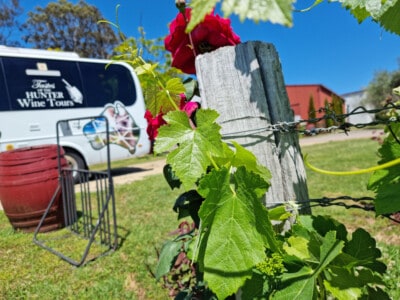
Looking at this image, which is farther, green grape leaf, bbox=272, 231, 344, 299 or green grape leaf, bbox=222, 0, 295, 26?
green grape leaf, bbox=272, 231, 344, 299

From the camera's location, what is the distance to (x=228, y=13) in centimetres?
33

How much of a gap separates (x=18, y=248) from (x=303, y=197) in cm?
292

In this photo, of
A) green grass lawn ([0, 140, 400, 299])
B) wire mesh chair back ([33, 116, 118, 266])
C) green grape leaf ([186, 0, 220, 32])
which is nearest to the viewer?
green grape leaf ([186, 0, 220, 32])

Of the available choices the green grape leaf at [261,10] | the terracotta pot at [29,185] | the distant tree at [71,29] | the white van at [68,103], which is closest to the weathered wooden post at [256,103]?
the green grape leaf at [261,10]

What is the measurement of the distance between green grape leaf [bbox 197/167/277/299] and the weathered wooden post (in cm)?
24

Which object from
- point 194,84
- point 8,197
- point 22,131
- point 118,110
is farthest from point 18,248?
point 118,110

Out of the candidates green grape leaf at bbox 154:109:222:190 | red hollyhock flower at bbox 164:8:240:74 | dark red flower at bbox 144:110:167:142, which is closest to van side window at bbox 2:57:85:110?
dark red flower at bbox 144:110:167:142

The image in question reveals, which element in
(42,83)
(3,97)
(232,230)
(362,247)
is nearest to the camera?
(232,230)

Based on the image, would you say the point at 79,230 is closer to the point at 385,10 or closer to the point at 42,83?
the point at 385,10

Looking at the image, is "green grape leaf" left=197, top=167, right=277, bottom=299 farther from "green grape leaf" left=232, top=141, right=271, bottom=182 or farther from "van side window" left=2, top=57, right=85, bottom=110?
"van side window" left=2, top=57, right=85, bottom=110

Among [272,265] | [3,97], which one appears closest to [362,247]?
[272,265]

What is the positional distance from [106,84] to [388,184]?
25.5 ft

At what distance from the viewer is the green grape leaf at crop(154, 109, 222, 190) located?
25.5 inches

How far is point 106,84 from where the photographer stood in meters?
7.82
